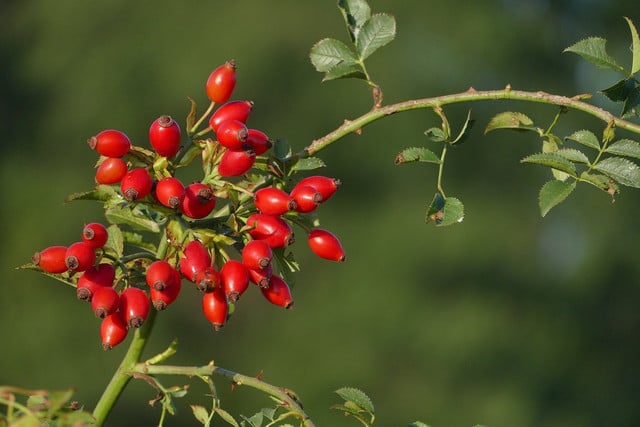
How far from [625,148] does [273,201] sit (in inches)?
19.7

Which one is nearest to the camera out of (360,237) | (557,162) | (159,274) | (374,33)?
(159,274)

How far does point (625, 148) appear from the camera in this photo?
5.18 ft

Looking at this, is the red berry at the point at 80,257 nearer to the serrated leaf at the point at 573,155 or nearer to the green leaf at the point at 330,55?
the green leaf at the point at 330,55

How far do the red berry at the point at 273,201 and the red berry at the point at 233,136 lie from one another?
0.07 meters

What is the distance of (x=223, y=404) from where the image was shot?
9023 mm

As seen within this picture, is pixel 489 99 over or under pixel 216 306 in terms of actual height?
over

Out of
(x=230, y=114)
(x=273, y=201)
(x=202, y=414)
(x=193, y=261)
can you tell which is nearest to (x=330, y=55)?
(x=230, y=114)

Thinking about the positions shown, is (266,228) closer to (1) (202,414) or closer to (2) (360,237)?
(1) (202,414)

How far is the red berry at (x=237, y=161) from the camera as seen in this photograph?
4.89ft

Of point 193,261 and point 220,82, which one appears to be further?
point 220,82

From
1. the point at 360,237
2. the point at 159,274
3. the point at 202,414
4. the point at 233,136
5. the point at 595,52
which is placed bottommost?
the point at 202,414

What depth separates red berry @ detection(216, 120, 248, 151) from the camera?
58.4 inches

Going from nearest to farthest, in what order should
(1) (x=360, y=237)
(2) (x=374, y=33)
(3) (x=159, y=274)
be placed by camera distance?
(3) (x=159, y=274) → (2) (x=374, y=33) → (1) (x=360, y=237)

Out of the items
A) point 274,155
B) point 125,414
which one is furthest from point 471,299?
point 274,155
